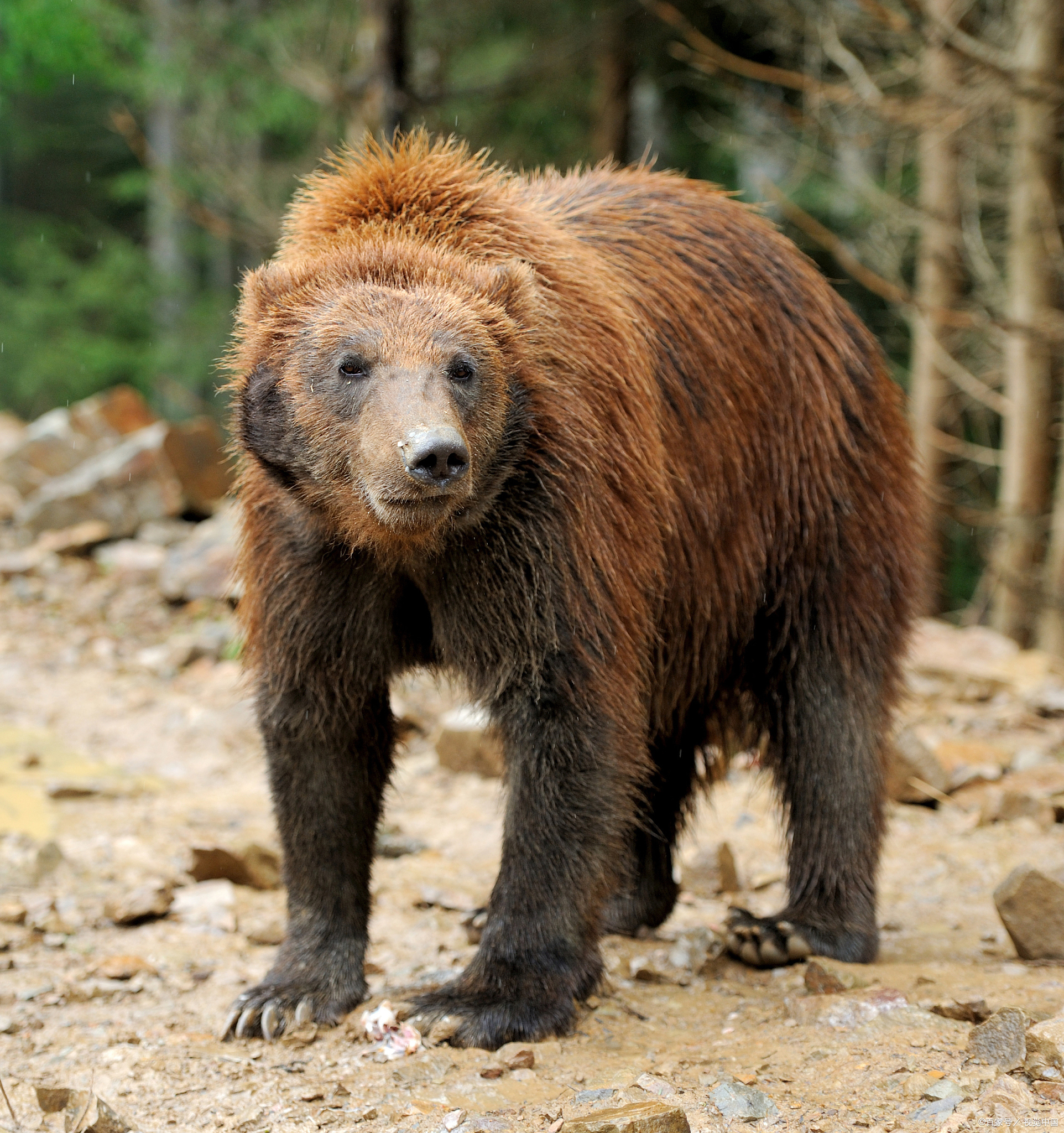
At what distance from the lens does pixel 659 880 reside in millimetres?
4879

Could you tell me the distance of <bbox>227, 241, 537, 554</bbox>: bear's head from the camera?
3.24 meters

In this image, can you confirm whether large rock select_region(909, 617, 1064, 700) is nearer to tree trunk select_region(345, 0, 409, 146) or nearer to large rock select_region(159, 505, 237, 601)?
large rock select_region(159, 505, 237, 601)

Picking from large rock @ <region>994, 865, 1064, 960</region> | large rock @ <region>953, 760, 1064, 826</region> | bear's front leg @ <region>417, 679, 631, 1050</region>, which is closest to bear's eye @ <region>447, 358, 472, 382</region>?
bear's front leg @ <region>417, 679, 631, 1050</region>

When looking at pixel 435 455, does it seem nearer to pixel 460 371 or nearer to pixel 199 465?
pixel 460 371

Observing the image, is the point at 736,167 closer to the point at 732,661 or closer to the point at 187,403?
the point at 187,403

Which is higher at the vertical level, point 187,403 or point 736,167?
point 736,167

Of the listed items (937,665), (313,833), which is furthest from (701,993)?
(937,665)

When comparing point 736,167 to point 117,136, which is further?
point 117,136

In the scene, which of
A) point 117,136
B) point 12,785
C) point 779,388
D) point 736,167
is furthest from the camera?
point 117,136

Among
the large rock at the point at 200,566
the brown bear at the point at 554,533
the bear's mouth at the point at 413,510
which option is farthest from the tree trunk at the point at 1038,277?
the bear's mouth at the point at 413,510

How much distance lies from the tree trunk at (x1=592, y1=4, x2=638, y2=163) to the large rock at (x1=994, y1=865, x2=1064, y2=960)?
11.0 meters

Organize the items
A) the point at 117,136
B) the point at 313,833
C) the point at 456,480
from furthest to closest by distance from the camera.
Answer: the point at 117,136 → the point at 313,833 → the point at 456,480

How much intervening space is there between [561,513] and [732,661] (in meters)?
1.26

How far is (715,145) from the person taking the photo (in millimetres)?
15531
